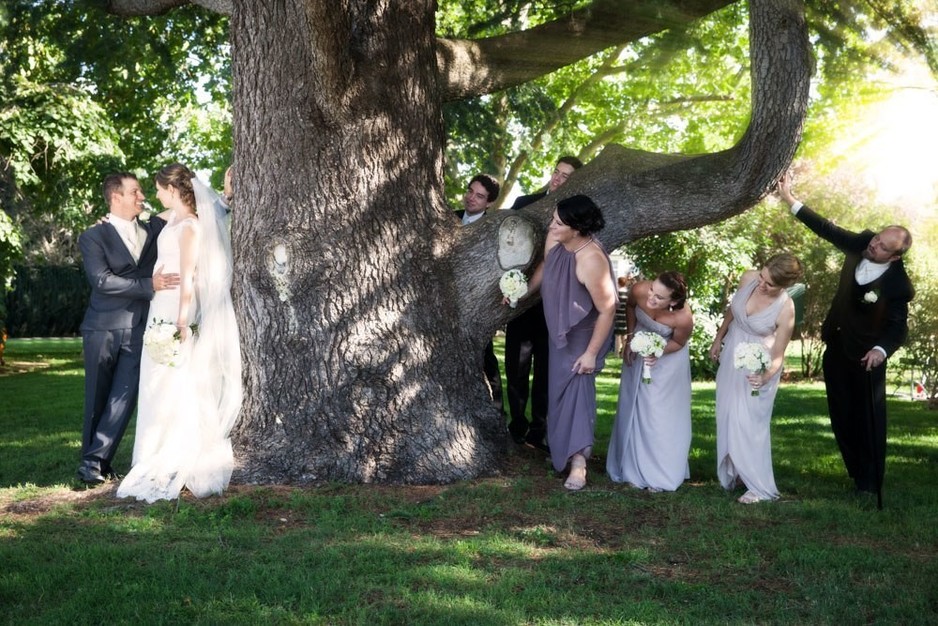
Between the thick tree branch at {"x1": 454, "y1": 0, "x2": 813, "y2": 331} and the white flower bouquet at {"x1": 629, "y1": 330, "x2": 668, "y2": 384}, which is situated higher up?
the thick tree branch at {"x1": 454, "y1": 0, "x2": 813, "y2": 331}

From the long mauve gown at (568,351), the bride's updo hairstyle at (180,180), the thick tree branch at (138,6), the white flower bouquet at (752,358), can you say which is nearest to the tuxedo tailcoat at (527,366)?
the long mauve gown at (568,351)

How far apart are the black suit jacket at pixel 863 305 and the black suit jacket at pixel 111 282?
17.9ft

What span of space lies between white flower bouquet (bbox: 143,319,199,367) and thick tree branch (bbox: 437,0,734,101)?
332 centimetres

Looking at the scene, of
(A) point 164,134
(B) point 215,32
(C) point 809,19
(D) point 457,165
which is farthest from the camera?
(A) point 164,134

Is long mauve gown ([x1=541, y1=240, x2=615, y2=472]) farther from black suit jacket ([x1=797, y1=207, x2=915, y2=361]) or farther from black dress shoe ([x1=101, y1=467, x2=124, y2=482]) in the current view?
black dress shoe ([x1=101, y1=467, x2=124, y2=482])

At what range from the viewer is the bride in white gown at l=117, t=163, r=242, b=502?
275 inches

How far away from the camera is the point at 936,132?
15992 mm

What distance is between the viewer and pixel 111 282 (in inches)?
291

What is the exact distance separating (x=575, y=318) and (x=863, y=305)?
90.0 inches

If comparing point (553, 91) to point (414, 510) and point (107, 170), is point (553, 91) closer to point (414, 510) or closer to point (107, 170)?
point (107, 170)

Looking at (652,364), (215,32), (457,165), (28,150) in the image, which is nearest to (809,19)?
(652,364)

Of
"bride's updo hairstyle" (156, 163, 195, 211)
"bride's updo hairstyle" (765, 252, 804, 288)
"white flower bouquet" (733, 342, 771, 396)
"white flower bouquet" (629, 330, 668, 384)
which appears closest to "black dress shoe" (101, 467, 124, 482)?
"bride's updo hairstyle" (156, 163, 195, 211)

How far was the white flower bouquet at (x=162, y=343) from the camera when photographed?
6916mm

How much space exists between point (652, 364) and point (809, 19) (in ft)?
11.6
